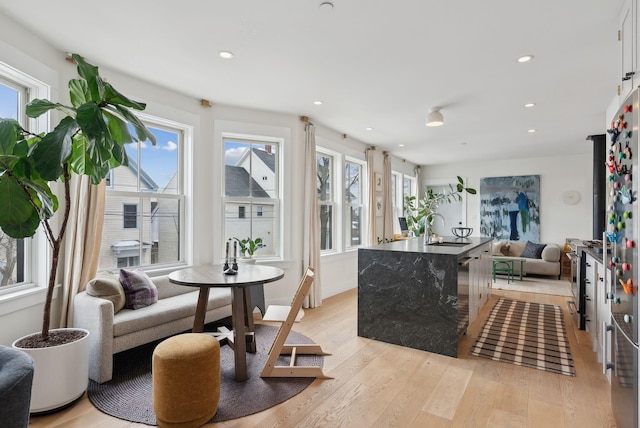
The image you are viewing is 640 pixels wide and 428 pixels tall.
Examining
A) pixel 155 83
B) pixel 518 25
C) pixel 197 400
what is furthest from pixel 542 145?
pixel 197 400

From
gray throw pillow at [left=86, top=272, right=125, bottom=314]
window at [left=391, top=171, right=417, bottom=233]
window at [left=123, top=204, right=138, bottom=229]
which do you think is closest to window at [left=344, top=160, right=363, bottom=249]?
window at [left=391, top=171, right=417, bottom=233]

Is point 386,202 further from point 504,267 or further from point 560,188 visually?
point 560,188

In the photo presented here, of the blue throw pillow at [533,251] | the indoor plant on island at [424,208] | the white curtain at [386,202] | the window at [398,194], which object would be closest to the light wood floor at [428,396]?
the indoor plant on island at [424,208]

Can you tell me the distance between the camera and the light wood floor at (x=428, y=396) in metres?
1.99

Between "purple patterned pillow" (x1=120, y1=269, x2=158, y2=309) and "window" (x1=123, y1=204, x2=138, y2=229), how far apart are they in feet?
2.16

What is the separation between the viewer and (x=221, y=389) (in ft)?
7.75

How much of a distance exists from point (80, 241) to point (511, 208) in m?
7.95

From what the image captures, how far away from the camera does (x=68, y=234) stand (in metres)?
2.76

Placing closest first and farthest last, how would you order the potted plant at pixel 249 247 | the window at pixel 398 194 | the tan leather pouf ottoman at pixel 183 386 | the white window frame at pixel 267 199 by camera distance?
1. the tan leather pouf ottoman at pixel 183 386
2. the potted plant at pixel 249 247
3. the white window frame at pixel 267 199
4. the window at pixel 398 194

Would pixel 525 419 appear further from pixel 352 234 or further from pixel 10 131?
pixel 352 234

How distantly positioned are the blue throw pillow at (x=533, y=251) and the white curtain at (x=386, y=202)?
9.33 feet

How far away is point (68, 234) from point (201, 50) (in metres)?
1.86

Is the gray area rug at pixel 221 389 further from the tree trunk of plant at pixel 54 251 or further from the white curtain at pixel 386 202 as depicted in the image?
the white curtain at pixel 386 202

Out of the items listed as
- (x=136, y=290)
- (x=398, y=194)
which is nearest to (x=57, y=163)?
(x=136, y=290)
